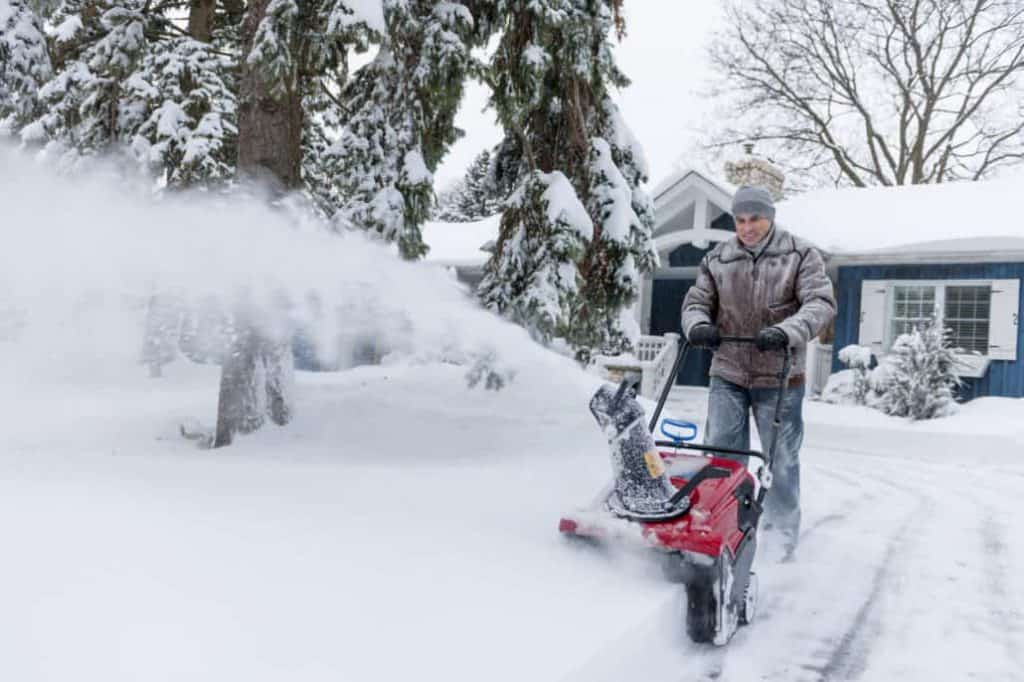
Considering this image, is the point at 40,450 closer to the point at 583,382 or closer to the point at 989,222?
the point at 583,382

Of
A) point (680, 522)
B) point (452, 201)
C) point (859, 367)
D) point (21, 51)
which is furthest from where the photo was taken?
point (452, 201)

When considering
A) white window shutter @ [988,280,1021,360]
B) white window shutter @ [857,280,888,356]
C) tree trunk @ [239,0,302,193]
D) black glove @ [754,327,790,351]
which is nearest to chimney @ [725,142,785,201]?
white window shutter @ [857,280,888,356]

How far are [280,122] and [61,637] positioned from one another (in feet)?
16.2

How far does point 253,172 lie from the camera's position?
628 centimetres

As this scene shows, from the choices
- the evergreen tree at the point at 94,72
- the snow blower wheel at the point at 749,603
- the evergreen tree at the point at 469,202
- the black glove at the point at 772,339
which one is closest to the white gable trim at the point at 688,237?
the evergreen tree at the point at 94,72

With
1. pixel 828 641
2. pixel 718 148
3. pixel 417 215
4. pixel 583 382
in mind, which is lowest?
pixel 828 641

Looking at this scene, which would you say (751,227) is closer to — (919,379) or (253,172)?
(253,172)

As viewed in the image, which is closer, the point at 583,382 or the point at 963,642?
the point at 963,642

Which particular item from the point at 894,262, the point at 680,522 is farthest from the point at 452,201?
the point at 680,522

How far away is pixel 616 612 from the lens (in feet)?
9.62

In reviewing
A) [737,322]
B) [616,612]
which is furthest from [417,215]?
[616,612]

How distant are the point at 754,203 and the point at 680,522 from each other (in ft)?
5.73

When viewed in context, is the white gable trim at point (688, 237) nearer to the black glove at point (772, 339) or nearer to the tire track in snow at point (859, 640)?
the tire track in snow at point (859, 640)

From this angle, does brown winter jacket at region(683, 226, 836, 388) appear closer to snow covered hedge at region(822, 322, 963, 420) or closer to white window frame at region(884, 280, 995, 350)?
snow covered hedge at region(822, 322, 963, 420)
